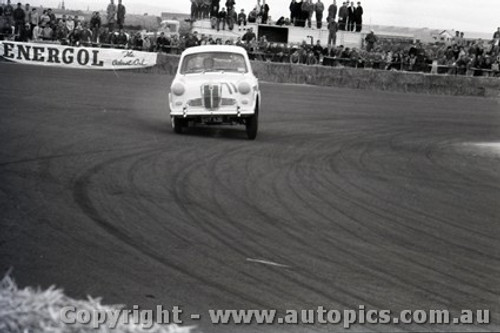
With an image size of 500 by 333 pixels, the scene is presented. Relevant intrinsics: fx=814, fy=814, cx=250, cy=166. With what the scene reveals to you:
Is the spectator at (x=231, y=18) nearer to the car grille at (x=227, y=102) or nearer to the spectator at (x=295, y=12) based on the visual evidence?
the spectator at (x=295, y=12)

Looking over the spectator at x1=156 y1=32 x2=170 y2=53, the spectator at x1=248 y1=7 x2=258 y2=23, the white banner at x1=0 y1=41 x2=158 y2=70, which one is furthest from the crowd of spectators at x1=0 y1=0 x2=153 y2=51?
the spectator at x1=248 y1=7 x2=258 y2=23

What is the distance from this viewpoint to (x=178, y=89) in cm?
1202

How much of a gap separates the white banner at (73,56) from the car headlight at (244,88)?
14953 mm

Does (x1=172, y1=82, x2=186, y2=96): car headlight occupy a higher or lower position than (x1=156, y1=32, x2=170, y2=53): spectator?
higher

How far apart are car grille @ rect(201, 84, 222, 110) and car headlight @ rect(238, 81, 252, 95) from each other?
11.7 inches

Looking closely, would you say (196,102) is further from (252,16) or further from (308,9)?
(252,16)

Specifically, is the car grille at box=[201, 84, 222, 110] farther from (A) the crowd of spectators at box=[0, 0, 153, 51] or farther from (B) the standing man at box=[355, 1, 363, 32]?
(B) the standing man at box=[355, 1, 363, 32]

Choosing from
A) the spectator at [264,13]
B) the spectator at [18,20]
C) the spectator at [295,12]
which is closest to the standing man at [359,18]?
the spectator at [295,12]

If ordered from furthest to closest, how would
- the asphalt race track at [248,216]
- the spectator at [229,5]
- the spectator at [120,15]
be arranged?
the spectator at [229,5]
the spectator at [120,15]
the asphalt race track at [248,216]

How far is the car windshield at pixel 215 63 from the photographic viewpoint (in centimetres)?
1244

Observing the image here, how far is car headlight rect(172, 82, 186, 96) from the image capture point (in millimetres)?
12008

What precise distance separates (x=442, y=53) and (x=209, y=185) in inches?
830

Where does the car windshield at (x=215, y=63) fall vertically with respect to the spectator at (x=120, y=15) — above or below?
below

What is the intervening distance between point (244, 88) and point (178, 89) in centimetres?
98
